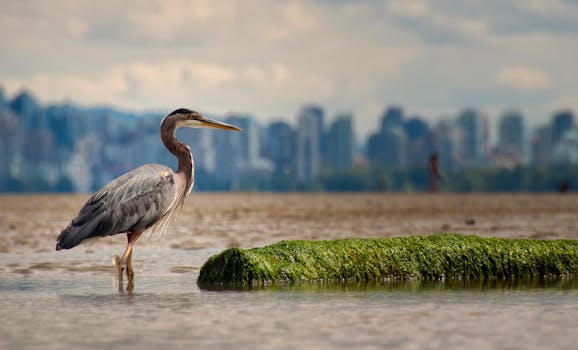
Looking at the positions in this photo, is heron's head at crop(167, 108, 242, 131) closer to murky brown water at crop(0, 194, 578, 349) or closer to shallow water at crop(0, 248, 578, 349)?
murky brown water at crop(0, 194, 578, 349)

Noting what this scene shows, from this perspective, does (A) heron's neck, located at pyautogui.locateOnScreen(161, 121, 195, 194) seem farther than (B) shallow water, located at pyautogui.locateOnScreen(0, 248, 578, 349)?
Yes

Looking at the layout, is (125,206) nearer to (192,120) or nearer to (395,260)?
(192,120)

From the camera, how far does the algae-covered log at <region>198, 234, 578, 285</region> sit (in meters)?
15.1

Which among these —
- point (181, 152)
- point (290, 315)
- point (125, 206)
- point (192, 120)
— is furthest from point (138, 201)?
point (290, 315)

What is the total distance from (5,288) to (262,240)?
1094 cm

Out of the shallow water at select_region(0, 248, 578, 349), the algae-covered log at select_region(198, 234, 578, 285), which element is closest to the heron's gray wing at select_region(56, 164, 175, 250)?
the shallow water at select_region(0, 248, 578, 349)

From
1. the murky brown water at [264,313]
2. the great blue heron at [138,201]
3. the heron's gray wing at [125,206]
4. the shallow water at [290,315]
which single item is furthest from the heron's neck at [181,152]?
the shallow water at [290,315]

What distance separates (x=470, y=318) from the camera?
1127cm

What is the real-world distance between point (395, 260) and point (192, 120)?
4.00m

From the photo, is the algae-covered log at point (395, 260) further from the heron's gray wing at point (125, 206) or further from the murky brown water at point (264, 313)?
the heron's gray wing at point (125, 206)

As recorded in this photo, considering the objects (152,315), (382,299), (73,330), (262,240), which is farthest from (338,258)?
(262,240)

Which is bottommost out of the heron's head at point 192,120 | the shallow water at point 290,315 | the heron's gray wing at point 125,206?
the shallow water at point 290,315

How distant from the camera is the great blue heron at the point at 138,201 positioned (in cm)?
1557

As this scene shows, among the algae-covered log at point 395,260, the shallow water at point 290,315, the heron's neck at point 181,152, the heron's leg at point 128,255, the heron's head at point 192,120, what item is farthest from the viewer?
the heron's head at point 192,120
